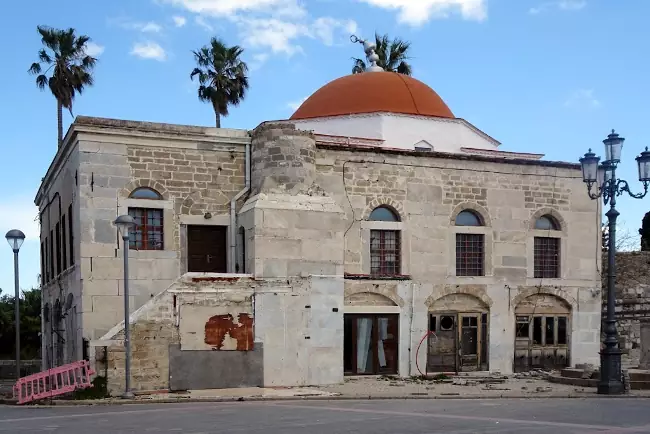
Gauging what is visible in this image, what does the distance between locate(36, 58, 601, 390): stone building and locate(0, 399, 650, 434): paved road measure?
9.25 feet

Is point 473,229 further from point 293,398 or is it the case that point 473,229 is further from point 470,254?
point 293,398

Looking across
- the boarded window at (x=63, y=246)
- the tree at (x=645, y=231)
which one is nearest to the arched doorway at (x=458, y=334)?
the boarded window at (x=63, y=246)

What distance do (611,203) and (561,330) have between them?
6568 millimetres

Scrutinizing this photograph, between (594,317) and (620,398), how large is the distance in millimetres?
7261

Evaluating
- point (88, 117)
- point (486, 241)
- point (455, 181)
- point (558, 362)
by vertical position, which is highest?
point (88, 117)

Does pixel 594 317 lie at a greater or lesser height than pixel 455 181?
lesser

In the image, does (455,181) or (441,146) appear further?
(441,146)

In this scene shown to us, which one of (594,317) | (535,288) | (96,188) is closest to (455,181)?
(535,288)

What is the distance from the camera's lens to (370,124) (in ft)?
79.0

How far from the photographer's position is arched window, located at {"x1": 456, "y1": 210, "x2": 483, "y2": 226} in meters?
20.8

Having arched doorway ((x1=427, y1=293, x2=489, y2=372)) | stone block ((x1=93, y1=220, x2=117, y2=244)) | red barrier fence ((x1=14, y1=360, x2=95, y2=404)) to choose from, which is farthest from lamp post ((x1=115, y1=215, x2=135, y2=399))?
arched doorway ((x1=427, y1=293, x2=489, y2=372))

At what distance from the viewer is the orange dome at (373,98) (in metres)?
24.5

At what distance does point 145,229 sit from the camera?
18.3m

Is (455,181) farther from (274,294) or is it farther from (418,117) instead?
(274,294)
